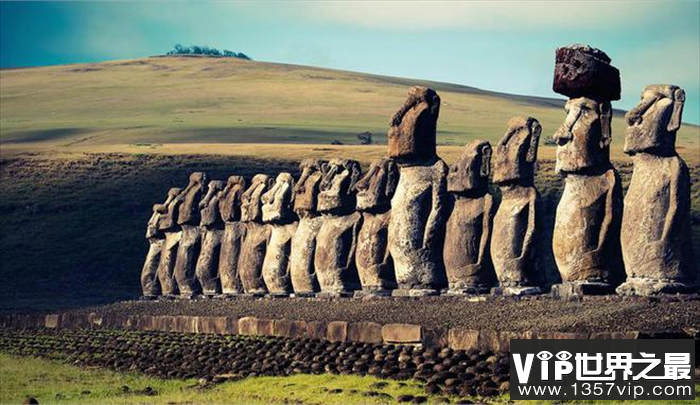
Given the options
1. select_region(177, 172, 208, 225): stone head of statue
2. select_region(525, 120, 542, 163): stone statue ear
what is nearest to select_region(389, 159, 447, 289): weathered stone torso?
select_region(525, 120, 542, 163): stone statue ear

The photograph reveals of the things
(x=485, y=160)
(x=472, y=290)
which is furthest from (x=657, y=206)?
(x=485, y=160)

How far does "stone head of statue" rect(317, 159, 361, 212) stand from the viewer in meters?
31.7

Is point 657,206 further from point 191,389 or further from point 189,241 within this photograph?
point 189,241

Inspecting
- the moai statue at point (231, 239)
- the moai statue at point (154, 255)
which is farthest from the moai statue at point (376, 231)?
the moai statue at point (154, 255)

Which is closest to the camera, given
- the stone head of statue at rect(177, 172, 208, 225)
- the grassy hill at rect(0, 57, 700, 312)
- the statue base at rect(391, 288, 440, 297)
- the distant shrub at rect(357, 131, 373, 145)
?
the statue base at rect(391, 288, 440, 297)

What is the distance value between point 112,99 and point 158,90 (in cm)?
634

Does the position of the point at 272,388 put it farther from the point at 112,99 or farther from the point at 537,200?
the point at 112,99

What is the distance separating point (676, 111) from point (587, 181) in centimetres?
192

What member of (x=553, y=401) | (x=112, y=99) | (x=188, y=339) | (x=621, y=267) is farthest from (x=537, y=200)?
(x=112, y=99)

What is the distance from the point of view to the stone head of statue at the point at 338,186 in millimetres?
31734

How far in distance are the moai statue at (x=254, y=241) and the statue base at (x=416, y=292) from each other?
257 inches

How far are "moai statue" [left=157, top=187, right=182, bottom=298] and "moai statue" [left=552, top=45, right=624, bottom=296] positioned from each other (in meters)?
17.0

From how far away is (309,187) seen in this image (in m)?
33.2

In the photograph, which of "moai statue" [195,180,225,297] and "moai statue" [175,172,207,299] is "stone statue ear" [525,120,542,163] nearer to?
"moai statue" [195,180,225,297]
